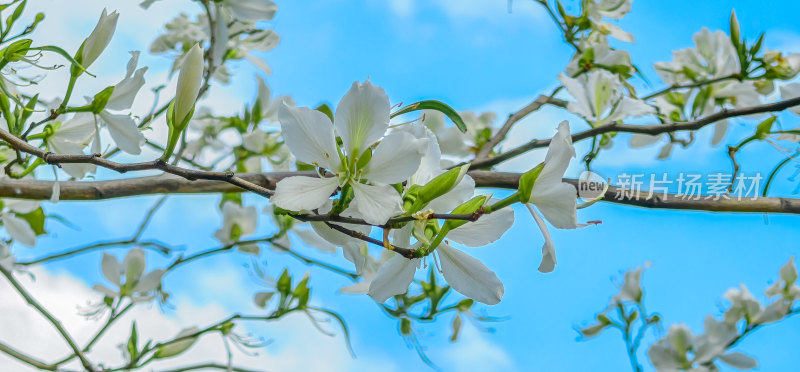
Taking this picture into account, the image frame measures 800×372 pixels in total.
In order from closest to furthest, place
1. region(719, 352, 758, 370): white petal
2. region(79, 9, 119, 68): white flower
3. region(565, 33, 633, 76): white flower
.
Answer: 1. region(79, 9, 119, 68): white flower
2. region(565, 33, 633, 76): white flower
3. region(719, 352, 758, 370): white petal

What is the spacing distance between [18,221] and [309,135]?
0.71 metres

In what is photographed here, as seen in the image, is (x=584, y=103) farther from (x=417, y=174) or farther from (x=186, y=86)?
(x=186, y=86)

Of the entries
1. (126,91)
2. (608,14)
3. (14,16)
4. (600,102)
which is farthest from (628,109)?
(14,16)

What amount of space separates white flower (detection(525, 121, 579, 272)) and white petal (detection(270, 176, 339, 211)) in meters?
Result: 0.13

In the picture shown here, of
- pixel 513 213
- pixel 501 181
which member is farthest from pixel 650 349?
pixel 513 213

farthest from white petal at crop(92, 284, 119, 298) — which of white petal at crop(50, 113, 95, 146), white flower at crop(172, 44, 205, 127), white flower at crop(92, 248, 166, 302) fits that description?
white flower at crop(172, 44, 205, 127)

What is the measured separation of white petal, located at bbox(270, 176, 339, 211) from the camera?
1.36 feet

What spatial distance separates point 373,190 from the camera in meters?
0.43

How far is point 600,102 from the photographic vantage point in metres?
0.94

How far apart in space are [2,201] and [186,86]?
689mm

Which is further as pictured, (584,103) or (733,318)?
(733,318)

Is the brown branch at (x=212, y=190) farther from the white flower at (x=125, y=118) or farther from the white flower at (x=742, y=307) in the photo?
the white flower at (x=742, y=307)

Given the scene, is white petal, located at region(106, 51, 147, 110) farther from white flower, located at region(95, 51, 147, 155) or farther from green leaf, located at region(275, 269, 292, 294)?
green leaf, located at region(275, 269, 292, 294)

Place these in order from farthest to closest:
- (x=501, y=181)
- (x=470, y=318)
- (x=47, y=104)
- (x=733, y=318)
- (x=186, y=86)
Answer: (x=733, y=318) → (x=470, y=318) → (x=47, y=104) → (x=501, y=181) → (x=186, y=86)
